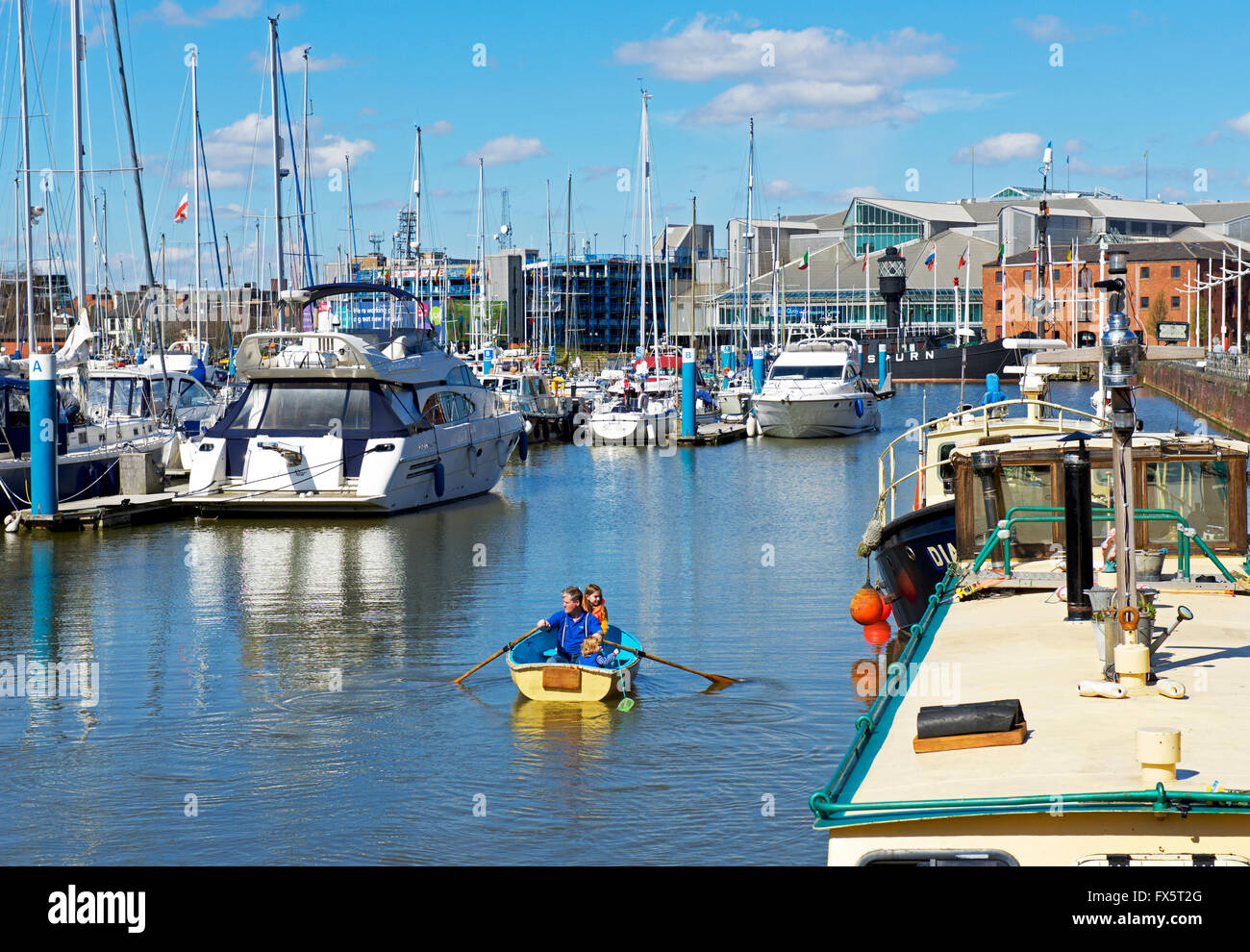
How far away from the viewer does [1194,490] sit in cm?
1633

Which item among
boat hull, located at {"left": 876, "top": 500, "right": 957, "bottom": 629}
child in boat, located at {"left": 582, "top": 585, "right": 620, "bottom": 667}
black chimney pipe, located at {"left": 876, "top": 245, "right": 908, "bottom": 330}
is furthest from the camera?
black chimney pipe, located at {"left": 876, "top": 245, "right": 908, "bottom": 330}

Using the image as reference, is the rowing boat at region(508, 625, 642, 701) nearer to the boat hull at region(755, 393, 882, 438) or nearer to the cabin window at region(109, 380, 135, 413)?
the cabin window at region(109, 380, 135, 413)

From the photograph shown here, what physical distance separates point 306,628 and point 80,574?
24.7ft

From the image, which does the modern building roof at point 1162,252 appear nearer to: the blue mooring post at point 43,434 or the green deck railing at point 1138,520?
the blue mooring post at point 43,434

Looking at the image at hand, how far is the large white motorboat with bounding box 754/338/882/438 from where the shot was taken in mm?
60531

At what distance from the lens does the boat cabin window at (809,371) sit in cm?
6262

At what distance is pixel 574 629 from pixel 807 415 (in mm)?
43518

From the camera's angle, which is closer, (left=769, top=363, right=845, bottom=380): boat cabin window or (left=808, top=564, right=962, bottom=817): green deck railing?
(left=808, top=564, right=962, bottom=817): green deck railing

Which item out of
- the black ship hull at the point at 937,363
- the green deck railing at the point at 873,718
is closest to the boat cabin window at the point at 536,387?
the green deck railing at the point at 873,718

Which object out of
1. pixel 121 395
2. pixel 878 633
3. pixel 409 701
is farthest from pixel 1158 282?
pixel 409 701

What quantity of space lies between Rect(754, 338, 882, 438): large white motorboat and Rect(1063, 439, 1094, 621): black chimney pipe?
47.4 meters

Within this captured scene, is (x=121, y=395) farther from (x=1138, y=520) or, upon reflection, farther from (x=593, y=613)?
(x=1138, y=520)

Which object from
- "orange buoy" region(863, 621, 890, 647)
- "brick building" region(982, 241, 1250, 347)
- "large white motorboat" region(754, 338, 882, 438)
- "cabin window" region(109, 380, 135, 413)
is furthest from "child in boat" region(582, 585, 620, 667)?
"brick building" region(982, 241, 1250, 347)

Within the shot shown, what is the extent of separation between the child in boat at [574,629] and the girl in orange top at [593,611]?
49mm
